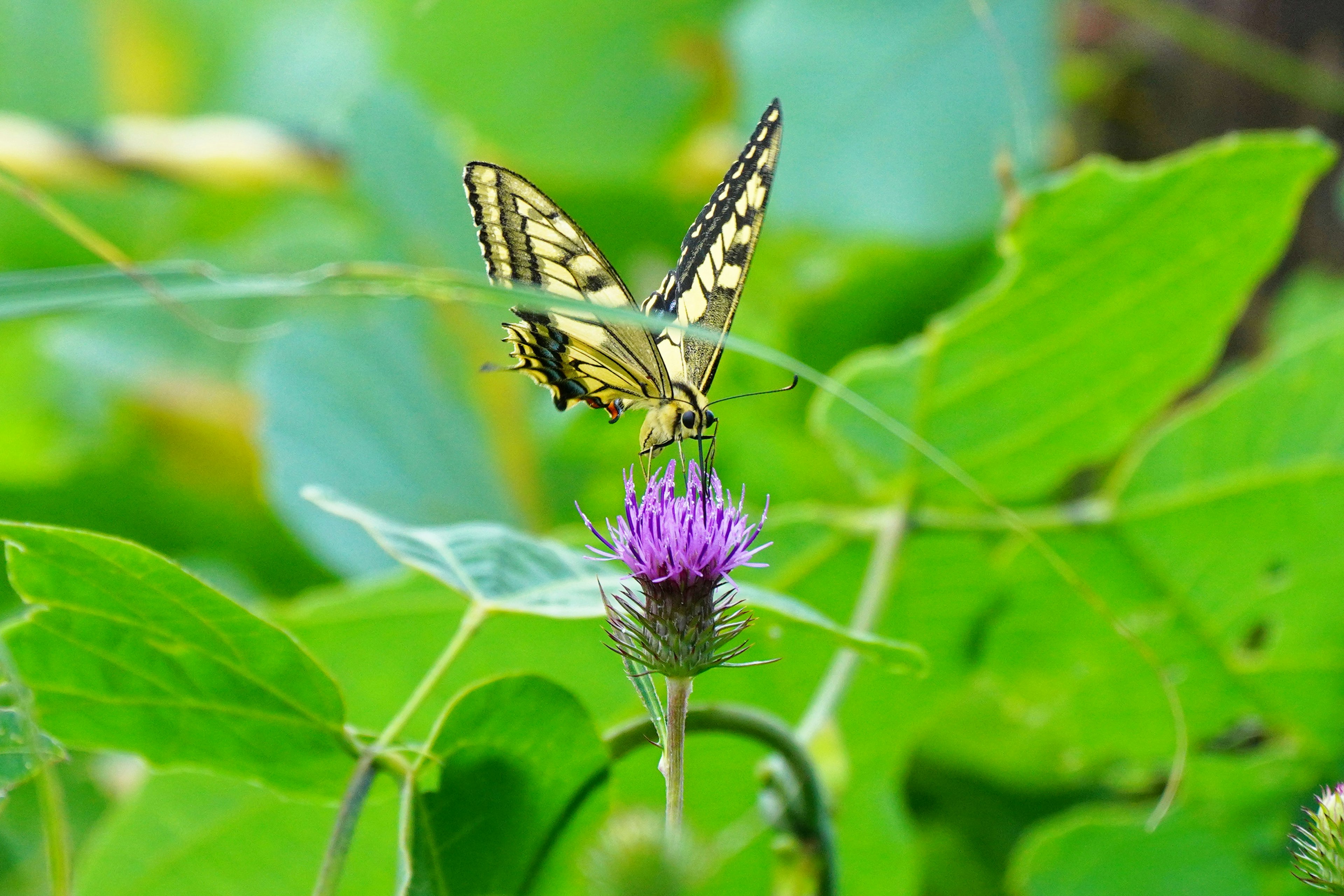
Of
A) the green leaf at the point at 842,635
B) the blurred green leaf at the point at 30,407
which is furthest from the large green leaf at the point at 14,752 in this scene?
the blurred green leaf at the point at 30,407

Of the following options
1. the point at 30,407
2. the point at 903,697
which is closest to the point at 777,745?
the point at 903,697

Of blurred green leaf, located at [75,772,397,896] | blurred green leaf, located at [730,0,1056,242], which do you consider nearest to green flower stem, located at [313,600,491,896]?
blurred green leaf, located at [75,772,397,896]

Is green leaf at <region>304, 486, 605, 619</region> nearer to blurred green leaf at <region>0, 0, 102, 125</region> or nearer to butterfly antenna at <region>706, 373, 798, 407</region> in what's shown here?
butterfly antenna at <region>706, 373, 798, 407</region>

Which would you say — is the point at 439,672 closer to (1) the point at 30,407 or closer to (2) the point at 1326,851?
(2) the point at 1326,851

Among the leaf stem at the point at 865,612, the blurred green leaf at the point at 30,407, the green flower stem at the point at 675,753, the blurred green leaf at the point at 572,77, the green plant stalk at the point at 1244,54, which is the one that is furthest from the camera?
the blurred green leaf at the point at 30,407

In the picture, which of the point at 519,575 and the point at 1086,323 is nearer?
the point at 519,575

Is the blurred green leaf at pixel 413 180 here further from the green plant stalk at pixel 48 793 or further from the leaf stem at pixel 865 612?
the green plant stalk at pixel 48 793

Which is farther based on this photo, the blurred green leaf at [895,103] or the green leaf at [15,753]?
the blurred green leaf at [895,103]
